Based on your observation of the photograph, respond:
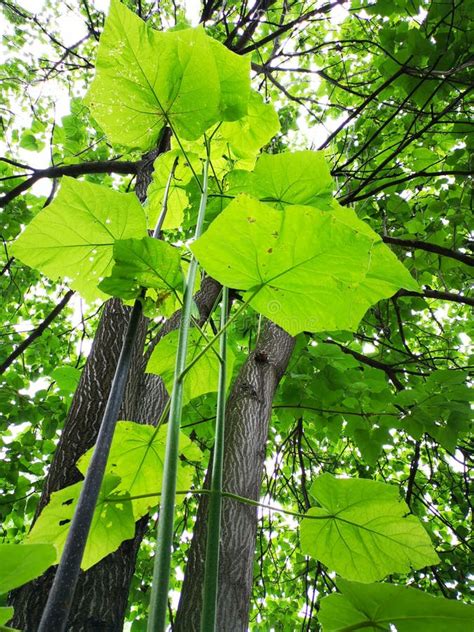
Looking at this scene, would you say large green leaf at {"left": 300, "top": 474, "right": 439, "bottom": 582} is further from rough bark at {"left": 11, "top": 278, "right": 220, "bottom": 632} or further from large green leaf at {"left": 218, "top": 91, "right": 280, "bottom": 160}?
rough bark at {"left": 11, "top": 278, "right": 220, "bottom": 632}

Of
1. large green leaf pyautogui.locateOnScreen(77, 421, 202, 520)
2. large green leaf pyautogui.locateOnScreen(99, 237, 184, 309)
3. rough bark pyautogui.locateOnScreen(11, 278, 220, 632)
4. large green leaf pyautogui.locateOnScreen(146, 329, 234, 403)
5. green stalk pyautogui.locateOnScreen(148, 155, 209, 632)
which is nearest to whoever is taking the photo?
green stalk pyautogui.locateOnScreen(148, 155, 209, 632)

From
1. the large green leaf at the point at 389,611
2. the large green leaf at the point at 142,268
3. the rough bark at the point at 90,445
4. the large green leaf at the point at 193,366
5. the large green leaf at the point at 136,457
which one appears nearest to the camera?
the large green leaf at the point at 389,611

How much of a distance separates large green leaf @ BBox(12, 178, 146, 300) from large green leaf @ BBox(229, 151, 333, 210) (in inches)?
9.0

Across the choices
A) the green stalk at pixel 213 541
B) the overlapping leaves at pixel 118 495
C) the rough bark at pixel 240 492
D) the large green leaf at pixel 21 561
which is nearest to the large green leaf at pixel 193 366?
the overlapping leaves at pixel 118 495

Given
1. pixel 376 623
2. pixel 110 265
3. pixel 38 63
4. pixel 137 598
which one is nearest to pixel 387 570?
pixel 376 623

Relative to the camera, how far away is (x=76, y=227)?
26.5 inches

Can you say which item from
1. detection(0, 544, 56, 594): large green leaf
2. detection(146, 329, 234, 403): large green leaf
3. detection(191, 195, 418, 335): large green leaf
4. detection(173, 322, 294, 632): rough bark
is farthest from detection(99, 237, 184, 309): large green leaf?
detection(173, 322, 294, 632): rough bark

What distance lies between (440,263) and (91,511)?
2.38 metres

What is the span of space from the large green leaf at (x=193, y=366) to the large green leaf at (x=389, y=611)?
0.42m

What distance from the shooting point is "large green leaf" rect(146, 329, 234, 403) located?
83 cm

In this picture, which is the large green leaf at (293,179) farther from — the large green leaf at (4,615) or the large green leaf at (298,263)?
the large green leaf at (4,615)

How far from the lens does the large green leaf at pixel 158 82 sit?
2.05ft

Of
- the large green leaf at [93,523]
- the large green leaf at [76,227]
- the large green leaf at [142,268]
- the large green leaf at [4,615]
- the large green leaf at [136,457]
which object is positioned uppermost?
the large green leaf at [76,227]

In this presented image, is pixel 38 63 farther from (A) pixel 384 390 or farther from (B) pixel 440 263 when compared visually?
(A) pixel 384 390
